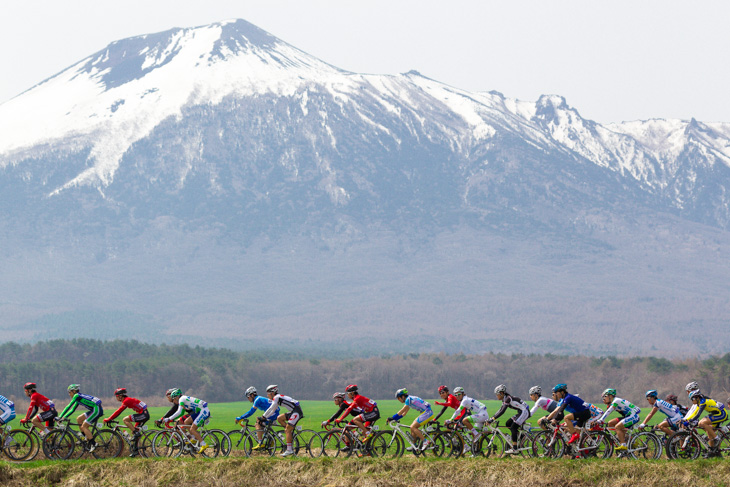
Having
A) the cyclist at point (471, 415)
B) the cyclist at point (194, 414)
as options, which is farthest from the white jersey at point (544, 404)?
the cyclist at point (194, 414)

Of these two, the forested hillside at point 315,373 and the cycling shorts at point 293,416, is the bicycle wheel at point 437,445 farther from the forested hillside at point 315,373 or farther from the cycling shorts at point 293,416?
the forested hillside at point 315,373

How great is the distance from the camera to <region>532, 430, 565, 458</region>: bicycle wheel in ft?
108

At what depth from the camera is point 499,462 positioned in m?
31.7

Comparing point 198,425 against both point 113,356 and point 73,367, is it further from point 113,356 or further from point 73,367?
point 113,356

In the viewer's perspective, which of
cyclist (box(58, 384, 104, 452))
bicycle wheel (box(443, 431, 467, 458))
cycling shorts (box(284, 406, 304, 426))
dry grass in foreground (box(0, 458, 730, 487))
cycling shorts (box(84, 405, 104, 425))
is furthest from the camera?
cycling shorts (box(284, 406, 304, 426))

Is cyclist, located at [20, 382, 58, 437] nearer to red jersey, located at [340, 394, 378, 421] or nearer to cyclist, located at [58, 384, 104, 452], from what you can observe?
cyclist, located at [58, 384, 104, 452]

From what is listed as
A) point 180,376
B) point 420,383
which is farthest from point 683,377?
point 180,376

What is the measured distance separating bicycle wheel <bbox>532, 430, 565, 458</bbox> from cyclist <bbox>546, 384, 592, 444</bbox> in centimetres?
35

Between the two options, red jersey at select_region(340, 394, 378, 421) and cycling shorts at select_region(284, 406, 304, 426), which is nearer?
red jersey at select_region(340, 394, 378, 421)

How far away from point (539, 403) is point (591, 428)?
69.7 inches

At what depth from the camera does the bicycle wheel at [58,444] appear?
108 ft

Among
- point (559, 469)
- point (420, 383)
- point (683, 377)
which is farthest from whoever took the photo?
point (420, 383)

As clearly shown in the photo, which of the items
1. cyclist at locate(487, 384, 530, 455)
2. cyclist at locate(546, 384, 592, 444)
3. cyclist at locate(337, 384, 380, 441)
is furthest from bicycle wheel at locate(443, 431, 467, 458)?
cyclist at locate(546, 384, 592, 444)

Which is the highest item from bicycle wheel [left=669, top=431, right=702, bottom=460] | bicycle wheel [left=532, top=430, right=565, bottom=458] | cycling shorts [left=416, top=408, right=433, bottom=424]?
cycling shorts [left=416, top=408, right=433, bottom=424]
